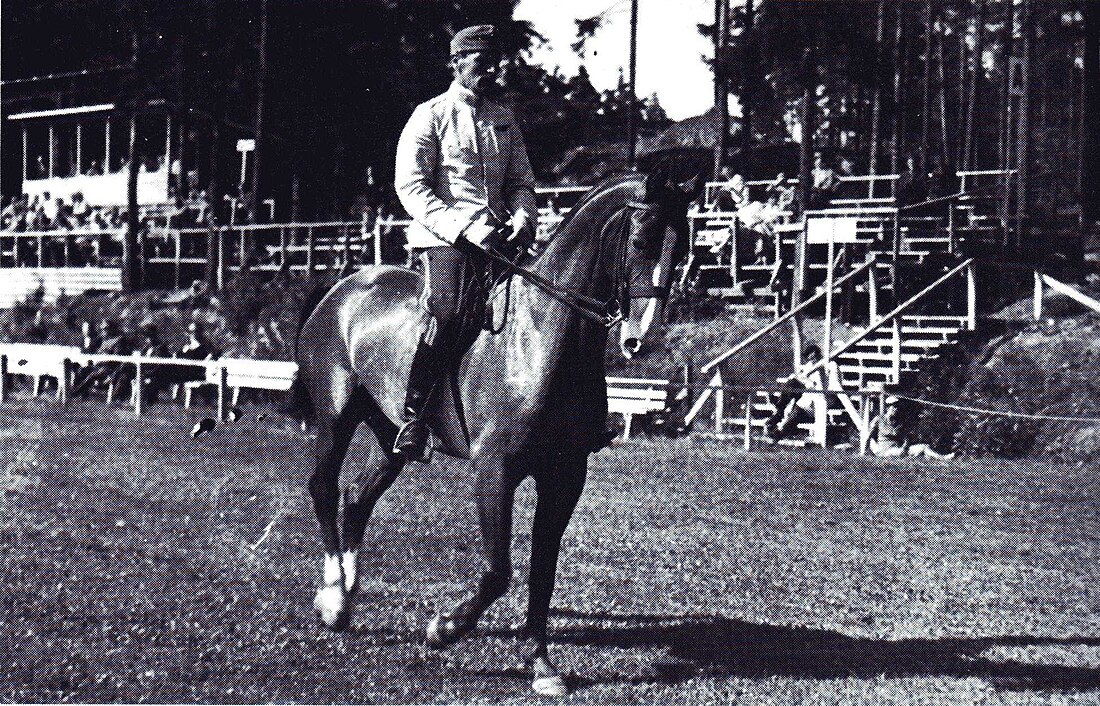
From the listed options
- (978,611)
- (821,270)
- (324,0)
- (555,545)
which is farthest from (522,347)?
(324,0)

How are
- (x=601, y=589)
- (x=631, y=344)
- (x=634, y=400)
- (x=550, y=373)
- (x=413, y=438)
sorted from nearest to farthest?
(x=631, y=344)
(x=550, y=373)
(x=413, y=438)
(x=601, y=589)
(x=634, y=400)

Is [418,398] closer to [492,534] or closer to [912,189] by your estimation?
[492,534]

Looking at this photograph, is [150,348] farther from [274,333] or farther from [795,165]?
[795,165]

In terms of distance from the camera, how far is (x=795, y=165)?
4006 cm

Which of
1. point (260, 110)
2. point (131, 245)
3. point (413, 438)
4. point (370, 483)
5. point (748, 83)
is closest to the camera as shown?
point (413, 438)

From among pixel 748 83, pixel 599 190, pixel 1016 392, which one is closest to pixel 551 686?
pixel 599 190

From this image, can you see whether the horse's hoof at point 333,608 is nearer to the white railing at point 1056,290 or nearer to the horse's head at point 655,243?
the horse's head at point 655,243

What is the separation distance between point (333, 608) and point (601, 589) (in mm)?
2022

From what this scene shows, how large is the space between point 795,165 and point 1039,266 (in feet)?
61.7

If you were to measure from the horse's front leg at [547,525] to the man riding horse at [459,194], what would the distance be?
82cm

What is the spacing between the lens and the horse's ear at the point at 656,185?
259 inches

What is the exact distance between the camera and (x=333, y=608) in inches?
324

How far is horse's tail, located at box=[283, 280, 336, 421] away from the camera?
370 inches

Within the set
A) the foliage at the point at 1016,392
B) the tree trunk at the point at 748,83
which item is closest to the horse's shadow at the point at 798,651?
the foliage at the point at 1016,392
